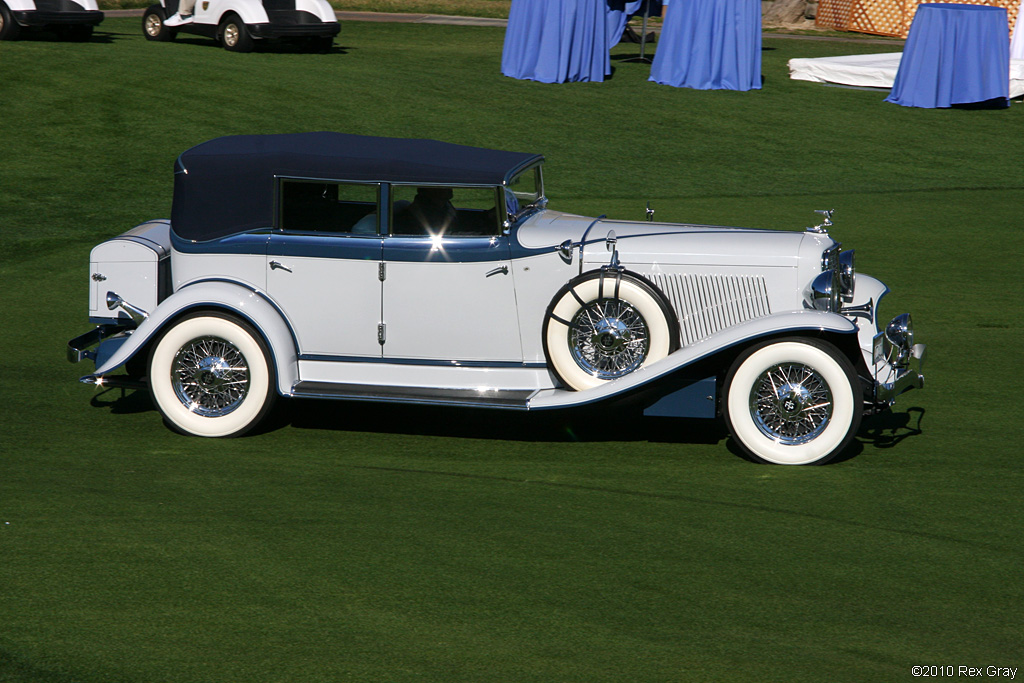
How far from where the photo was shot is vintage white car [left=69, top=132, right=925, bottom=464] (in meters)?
5.65

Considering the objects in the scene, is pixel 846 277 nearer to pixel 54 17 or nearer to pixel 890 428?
pixel 890 428

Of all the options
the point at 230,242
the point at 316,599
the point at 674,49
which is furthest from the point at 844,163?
the point at 316,599

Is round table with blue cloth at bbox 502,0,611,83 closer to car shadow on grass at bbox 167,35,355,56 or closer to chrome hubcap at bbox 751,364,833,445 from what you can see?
car shadow on grass at bbox 167,35,355,56

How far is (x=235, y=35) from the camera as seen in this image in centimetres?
1828

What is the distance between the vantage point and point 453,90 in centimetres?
1684

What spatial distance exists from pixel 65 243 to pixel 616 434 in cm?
635

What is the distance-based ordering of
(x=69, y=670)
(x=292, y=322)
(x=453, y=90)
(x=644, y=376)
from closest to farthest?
1. (x=69, y=670)
2. (x=644, y=376)
3. (x=292, y=322)
4. (x=453, y=90)

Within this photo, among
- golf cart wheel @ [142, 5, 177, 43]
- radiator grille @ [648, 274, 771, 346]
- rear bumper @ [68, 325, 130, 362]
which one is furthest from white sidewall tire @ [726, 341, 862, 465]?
golf cart wheel @ [142, 5, 177, 43]

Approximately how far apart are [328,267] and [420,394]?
0.87 m

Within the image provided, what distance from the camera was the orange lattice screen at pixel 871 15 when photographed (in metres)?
26.1

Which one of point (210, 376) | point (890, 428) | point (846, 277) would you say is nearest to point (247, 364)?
point (210, 376)

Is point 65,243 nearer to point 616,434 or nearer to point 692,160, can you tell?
point 616,434

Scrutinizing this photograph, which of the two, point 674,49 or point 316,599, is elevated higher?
point 674,49

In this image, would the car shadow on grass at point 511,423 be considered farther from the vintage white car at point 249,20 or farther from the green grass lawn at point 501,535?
the vintage white car at point 249,20
